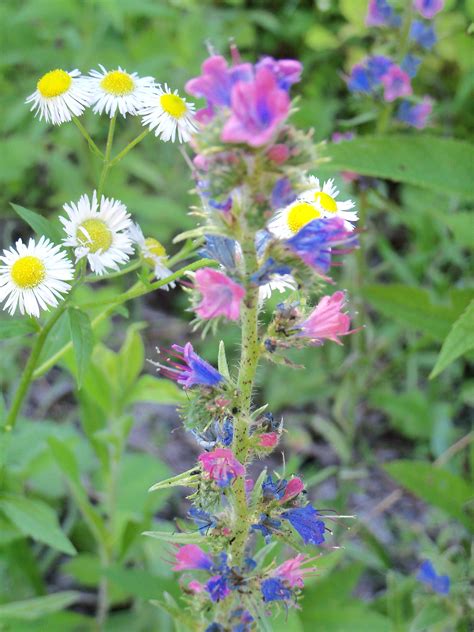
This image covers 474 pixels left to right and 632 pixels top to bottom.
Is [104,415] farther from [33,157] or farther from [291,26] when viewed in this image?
[291,26]

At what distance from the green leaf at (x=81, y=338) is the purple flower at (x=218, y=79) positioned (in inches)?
29.9

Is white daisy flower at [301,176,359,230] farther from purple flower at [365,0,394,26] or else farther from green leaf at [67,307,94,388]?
purple flower at [365,0,394,26]

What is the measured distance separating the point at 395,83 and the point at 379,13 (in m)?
0.36

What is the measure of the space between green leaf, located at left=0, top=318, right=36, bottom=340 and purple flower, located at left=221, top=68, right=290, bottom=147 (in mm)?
961

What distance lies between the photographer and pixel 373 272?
378 cm

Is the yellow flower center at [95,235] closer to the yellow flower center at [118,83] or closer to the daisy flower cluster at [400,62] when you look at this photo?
the yellow flower center at [118,83]

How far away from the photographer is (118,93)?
6.55ft

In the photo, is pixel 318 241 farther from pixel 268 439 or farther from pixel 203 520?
pixel 203 520

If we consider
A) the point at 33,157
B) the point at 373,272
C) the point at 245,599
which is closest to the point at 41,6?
the point at 33,157

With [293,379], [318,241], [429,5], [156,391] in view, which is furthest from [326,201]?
[293,379]

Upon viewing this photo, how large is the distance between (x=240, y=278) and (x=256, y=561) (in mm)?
738

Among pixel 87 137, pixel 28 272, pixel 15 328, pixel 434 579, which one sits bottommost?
pixel 434 579

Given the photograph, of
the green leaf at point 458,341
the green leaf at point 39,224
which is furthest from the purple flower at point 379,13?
the green leaf at point 39,224

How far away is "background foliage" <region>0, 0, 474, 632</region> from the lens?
2555mm
